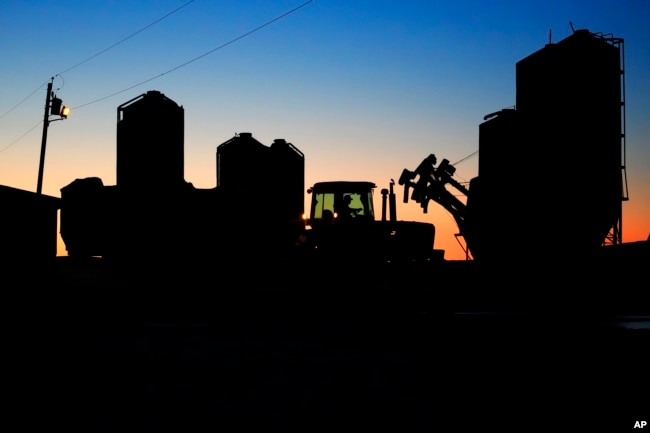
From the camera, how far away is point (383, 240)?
19078mm

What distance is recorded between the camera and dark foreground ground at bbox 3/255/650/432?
557cm

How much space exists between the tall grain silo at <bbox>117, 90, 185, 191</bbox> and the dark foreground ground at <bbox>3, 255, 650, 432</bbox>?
19.0 metres

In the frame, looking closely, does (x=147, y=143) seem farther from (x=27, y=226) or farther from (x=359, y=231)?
(x=359, y=231)

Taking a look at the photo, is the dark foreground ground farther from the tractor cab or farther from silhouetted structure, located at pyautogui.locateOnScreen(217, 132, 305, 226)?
silhouetted structure, located at pyautogui.locateOnScreen(217, 132, 305, 226)

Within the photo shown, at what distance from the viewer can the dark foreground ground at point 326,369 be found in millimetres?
5570

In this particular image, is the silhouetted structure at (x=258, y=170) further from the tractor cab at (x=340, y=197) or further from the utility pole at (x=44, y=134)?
the tractor cab at (x=340, y=197)

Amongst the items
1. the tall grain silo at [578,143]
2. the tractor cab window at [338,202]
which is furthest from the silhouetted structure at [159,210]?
the tall grain silo at [578,143]

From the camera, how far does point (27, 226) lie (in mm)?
20000

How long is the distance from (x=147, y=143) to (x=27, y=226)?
15103 mm

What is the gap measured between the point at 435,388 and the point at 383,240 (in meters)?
12.3

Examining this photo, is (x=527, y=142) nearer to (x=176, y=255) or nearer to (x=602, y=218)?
(x=602, y=218)

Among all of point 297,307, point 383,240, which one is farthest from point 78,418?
point 383,240

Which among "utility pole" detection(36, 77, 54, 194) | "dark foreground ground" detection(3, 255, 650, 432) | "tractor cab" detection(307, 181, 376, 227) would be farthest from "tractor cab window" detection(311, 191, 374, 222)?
"utility pole" detection(36, 77, 54, 194)

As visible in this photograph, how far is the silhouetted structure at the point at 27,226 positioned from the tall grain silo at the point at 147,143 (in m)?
12.8
